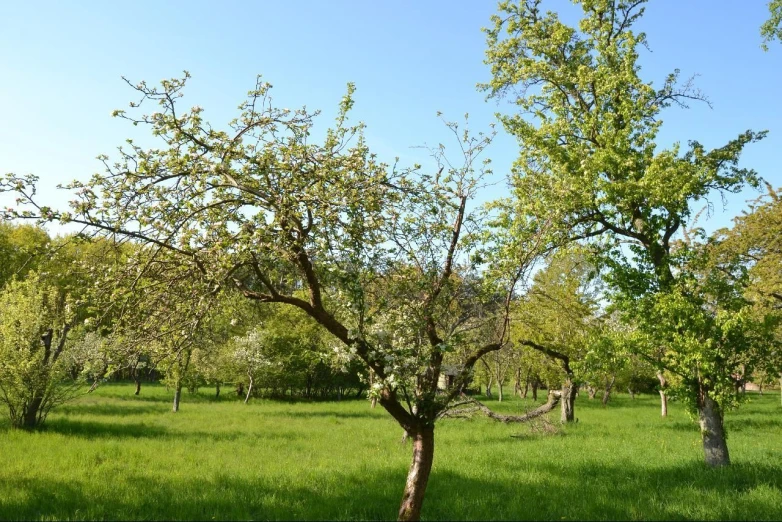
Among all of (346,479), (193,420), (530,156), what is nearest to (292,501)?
(346,479)

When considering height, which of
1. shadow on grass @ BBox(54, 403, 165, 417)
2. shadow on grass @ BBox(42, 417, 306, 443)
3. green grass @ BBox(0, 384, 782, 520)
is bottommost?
shadow on grass @ BBox(54, 403, 165, 417)

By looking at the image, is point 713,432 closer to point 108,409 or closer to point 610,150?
point 610,150

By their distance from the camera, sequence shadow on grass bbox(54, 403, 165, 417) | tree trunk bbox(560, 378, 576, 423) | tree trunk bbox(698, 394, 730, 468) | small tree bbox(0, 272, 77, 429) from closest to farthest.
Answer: tree trunk bbox(698, 394, 730, 468), small tree bbox(0, 272, 77, 429), shadow on grass bbox(54, 403, 165, 417), tree trunk bbox(560, 378, 576, 423)

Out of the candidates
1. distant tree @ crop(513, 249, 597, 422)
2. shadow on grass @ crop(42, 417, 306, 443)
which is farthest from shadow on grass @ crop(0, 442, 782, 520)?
distant tree @ crop(513, 249, 597, 422)

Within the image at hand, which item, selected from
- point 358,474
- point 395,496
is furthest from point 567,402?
point 395,496

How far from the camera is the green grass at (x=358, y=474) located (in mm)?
9414

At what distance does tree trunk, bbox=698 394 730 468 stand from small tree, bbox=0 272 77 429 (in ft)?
65.6

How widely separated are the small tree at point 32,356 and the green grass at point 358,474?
1020 millimetres

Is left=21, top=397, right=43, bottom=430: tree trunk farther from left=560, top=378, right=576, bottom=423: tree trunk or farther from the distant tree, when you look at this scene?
left=560, top=378, right=576, bottom=423: tree trunk

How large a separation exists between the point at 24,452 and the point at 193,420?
405 inches

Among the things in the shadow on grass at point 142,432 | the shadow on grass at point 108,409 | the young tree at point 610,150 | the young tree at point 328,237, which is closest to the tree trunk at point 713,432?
the young tree at point 610,150

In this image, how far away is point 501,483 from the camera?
452 inches

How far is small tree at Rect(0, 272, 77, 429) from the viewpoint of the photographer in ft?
58.5

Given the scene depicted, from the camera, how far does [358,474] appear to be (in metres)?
12.3
